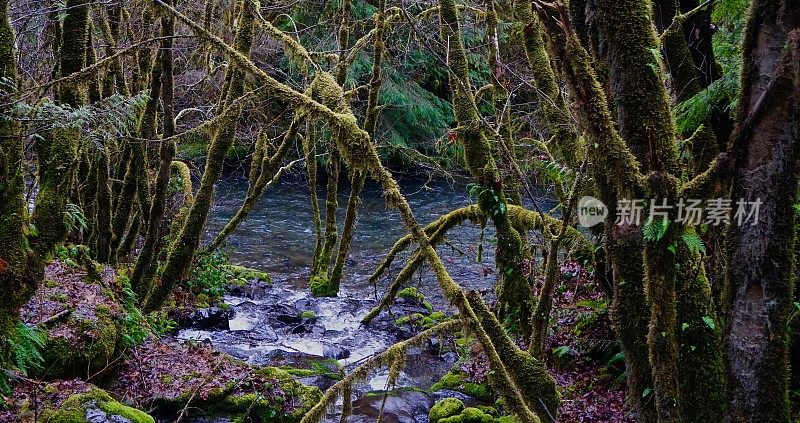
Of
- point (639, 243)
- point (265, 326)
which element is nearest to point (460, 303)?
point (639, 243)

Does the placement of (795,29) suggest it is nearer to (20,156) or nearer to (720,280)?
(720,280)

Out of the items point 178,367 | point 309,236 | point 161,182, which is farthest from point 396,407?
point 309,236

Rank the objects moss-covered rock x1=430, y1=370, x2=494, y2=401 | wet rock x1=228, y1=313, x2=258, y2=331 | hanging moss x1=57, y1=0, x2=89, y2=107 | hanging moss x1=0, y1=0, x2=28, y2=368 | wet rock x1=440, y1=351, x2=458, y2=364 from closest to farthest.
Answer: hanging moss x1=0, y1=0, x2=28, y2=368
hanging moss x1=57, y1=0, x2=89, y2=107
moss-covered rock x1=430, y1=370, x2=494, y2=401
wet rock x1=440, y1=351, x2=458, y2=364
wet rock x1=228, y1=313, x2=258, y2=331

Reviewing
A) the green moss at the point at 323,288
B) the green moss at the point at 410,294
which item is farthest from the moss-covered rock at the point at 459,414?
the green moss at the point at 323,288

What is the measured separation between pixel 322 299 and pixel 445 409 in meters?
5.49

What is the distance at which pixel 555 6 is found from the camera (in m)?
2.43

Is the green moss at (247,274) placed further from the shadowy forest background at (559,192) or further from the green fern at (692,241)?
the green fern at (692,241)

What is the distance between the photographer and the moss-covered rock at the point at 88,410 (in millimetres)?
4438

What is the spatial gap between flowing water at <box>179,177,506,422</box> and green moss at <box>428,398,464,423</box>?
298mm

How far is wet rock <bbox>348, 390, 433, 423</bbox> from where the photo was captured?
689cm

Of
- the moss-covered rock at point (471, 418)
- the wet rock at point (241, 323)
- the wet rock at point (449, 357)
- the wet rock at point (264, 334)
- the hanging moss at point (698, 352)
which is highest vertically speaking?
the hanging moss at point (698, 352)

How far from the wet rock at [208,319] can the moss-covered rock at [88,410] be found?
16.0ft

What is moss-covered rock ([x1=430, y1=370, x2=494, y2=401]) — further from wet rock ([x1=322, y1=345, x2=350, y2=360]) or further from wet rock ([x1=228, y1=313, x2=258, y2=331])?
wet rock ([x1=228, y1=313, x2=258, y2=331])

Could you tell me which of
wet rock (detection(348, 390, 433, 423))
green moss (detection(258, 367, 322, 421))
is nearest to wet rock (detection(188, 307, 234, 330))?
green moss (detection(258, 367, 322, 421))
